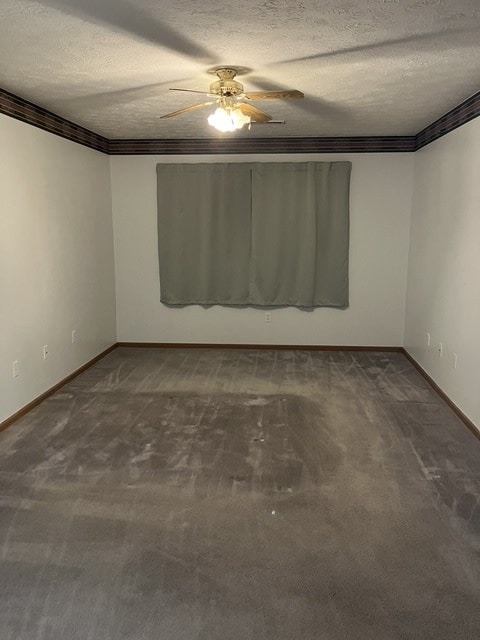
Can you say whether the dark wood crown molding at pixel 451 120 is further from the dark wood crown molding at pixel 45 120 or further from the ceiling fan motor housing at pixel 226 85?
the dark wood crown molding at pixel 45 120

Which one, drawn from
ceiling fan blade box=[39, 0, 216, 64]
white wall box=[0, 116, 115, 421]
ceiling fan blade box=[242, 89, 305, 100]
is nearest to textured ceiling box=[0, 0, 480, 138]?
ceiling fan blade box=[39, 0, 216, 64]

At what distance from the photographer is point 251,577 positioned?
2.10m

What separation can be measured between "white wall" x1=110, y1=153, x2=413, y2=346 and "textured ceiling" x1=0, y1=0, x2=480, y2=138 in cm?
141

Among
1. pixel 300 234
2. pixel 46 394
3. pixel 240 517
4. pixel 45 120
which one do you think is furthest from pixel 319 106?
pixel 46 394

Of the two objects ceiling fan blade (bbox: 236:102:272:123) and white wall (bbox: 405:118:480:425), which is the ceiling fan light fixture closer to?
ceiling fan blade (bbox: 236:102:272:123)

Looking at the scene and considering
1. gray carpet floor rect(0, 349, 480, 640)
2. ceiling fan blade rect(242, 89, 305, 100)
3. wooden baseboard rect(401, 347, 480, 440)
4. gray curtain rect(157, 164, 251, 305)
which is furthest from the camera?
gray curtain rect(157, 164, 251, 305)

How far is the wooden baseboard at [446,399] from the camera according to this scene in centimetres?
351

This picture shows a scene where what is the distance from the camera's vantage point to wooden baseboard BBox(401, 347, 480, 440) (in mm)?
3505

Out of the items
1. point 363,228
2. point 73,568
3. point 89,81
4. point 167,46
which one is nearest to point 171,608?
point 73,568

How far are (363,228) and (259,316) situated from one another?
151cm

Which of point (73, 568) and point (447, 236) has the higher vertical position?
point (447, 236)

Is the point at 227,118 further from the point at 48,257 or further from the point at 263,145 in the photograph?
the point at 263,145

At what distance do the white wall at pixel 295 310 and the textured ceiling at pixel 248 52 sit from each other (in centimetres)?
141

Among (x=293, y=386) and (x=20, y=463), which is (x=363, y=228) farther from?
(x=20, y=463)
